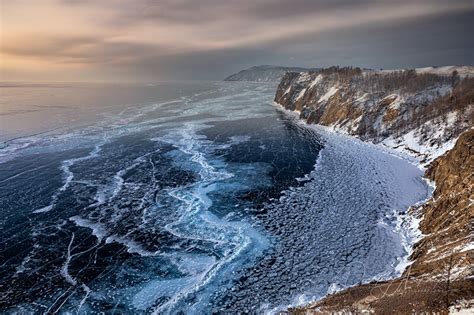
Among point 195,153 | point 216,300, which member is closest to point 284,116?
point 195,153

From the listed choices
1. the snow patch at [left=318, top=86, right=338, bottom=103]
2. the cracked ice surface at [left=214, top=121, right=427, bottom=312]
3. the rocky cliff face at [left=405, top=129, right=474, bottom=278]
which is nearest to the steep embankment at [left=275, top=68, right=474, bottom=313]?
the rocky cliff face at [left=405, top=129, right=474, bottom=278]

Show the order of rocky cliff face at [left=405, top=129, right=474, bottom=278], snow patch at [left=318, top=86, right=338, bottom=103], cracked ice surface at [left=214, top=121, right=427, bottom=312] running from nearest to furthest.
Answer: rocky cliff face at [left=405, top=129, right=474, bottom=278] → cracked ice surface at [left=214, top=121, right=427, bottom=312] → snow patch at [left=318, top=86, right=338, bottom=103]

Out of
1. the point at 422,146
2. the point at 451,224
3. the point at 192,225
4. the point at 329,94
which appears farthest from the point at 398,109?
the point at 192,225

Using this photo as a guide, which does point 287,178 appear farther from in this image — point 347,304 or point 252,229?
point 347,304

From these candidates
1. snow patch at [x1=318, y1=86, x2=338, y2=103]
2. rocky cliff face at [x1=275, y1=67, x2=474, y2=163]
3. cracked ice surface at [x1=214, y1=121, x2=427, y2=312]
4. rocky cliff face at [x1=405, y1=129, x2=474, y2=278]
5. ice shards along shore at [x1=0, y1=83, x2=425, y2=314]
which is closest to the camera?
rocky cliff face at [x1=405, y1=129, x2=474, y2=278]

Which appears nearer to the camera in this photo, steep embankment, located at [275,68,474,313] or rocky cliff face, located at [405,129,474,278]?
steep embankment, located at [275,68,474,313]

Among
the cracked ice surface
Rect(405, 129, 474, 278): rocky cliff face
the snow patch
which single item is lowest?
the cracked ice surface

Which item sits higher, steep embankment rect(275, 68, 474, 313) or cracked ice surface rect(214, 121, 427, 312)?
steep embankment rect(275, 68, 474, 313)

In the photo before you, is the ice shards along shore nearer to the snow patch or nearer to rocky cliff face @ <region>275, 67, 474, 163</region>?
rocky cliff face @ <region>275, 67, 474, 163</region>
